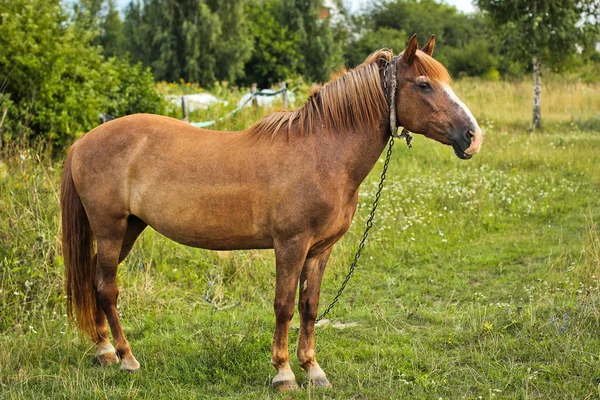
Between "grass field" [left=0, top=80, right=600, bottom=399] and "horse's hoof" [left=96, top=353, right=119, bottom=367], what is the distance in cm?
10

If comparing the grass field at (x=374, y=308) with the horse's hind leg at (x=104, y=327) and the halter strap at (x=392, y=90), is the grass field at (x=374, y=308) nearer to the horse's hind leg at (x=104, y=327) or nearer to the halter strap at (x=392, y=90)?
the horse's hind leg at (x=104, y=327)

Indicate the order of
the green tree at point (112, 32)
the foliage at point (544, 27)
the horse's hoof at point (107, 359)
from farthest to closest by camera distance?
1. the green tree at point (112, 32)
2. the foliage at point (544, 27)
3. the horse's hoof at point (107, 359)

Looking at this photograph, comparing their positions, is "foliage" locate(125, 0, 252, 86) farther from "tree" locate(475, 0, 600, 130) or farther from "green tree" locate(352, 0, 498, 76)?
"tree" locate(475, 0, 600, 130)

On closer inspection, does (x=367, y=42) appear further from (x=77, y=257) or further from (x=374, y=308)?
(x=77, y=257)

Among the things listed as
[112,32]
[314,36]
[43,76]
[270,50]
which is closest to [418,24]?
[314,36]

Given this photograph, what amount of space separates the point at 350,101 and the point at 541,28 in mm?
13870

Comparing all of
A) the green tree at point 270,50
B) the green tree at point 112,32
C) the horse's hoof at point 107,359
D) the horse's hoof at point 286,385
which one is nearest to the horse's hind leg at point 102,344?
the horse's hoof at point 107,359

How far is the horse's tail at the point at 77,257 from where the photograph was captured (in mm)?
4344

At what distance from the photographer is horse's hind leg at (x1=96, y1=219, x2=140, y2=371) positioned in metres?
4.16

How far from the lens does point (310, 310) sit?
402 cm

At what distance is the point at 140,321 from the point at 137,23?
34.0 metres

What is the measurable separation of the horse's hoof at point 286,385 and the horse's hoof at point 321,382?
123 mm

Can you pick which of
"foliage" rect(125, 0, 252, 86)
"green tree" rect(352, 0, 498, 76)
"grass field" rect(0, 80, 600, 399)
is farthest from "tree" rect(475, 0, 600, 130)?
"green tree" rect(352, 0, 498, 76)

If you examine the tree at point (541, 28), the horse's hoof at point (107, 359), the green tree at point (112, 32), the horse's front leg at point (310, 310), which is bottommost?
the horse's hoof at point (107, 359)
